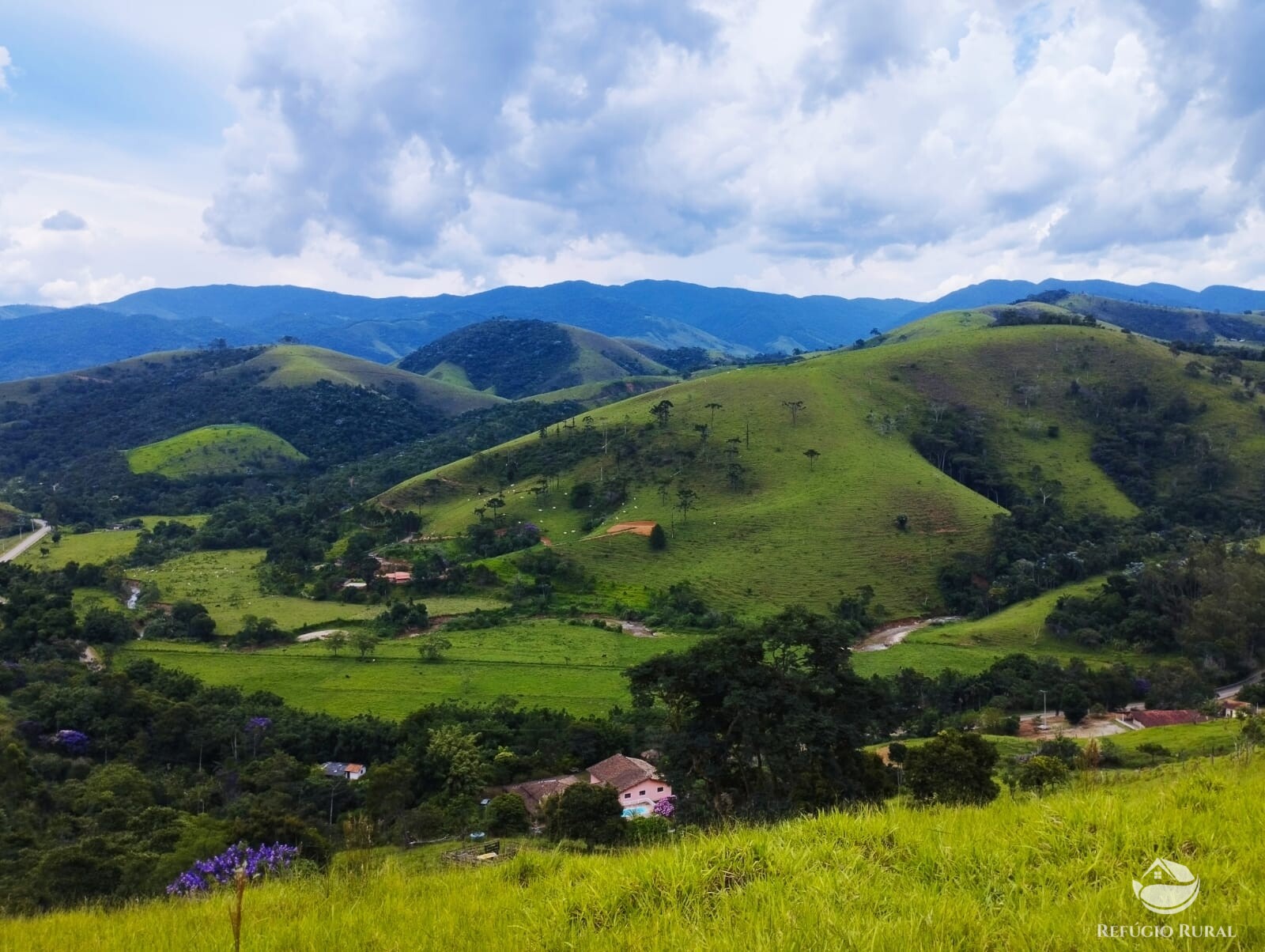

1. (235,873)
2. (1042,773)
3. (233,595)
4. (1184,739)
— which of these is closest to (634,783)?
(1042,773)

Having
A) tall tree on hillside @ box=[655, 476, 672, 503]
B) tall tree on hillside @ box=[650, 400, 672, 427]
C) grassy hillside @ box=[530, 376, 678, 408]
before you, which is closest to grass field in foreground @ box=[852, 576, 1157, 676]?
tall tree on hillside @ box=[655, 476, 672, 503]

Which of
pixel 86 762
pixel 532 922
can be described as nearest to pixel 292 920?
pixel 532 922

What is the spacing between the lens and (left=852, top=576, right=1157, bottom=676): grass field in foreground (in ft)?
166

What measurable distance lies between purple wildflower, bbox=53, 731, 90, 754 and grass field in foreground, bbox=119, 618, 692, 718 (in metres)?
10.5

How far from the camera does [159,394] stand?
178m

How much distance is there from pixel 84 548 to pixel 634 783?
83.8 metres

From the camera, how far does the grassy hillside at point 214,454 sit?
429ft

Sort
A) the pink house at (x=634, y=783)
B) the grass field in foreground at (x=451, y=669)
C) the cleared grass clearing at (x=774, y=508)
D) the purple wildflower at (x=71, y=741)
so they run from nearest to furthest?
1. the pink house at (x=634, y=783)
2. the purple wildflower at (x=71, y=741)
3. the grass field in foreground at (x=451, y=669)
4. the cleared grass clearing at (x=774, y=508)

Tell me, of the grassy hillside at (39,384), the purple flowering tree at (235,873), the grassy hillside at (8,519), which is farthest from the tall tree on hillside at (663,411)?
the grassy hillside at (39,384)

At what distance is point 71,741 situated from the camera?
36781mm

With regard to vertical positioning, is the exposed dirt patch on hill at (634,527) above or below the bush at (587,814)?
above

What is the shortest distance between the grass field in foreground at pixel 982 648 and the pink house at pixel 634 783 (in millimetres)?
21167

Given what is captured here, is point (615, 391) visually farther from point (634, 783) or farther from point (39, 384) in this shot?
point (634, 783)

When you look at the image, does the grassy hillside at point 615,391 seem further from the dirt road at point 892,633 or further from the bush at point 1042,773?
the bush at point 1042,773
